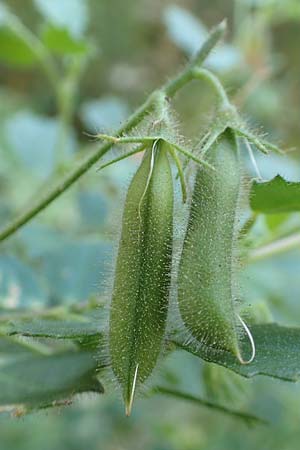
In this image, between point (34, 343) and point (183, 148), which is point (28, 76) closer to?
point (34, 343)

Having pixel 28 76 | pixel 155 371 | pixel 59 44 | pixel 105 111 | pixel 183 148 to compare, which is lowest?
pixel 155 371

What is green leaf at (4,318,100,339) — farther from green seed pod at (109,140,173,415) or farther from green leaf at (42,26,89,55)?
green leaf at (42,26,89,55)

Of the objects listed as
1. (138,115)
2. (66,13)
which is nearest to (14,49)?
(66,13)

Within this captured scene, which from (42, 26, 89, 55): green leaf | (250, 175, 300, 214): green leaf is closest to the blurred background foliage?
(42, 26, 89, 55): green leaf

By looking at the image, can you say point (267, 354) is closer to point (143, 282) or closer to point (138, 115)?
point (143, 282)

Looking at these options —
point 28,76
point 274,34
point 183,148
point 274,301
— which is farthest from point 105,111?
point 274,34

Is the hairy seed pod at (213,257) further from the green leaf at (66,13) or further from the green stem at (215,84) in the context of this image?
the green leaf at (66,13)

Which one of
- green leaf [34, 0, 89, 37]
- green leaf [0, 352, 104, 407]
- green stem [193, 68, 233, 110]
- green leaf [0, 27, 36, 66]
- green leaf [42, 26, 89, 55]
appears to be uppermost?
green leaf [34, 0, 89, 37]
